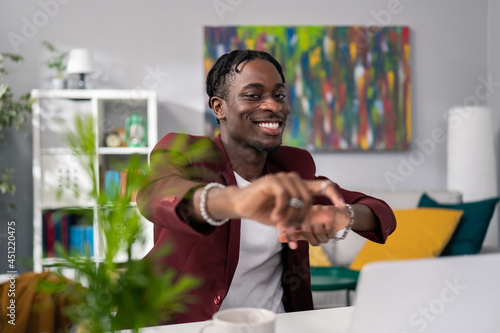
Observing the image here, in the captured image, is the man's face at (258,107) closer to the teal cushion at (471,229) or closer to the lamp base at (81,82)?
the teal cushion at (471,229)

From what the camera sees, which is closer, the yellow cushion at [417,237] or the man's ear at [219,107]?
the man's ear at [219,107]

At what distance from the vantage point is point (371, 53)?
3.78 metres

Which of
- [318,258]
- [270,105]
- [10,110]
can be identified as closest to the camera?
[270,105]

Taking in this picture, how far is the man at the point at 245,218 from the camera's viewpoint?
3.85 ft

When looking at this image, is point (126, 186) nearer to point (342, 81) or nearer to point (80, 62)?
point (80, 62)

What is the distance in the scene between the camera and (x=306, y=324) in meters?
1.02

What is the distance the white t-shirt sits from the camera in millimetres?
1308

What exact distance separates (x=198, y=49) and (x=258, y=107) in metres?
2.44

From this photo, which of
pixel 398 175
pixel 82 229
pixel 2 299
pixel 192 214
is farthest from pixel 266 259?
pixel 398 175

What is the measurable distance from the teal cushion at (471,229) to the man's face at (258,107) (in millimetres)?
1705

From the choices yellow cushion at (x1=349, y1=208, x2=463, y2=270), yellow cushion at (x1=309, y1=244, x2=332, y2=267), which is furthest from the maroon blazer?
yellow cushion at (x1=309, y1=244, x2=332, y2=267)

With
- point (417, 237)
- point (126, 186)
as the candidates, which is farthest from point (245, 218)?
point (417, 237)

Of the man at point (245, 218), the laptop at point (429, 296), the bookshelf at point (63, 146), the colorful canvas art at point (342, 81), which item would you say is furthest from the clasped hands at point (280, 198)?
the colorful canvas art at point (342, 81)

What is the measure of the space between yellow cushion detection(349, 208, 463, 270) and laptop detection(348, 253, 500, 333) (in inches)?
80.3
